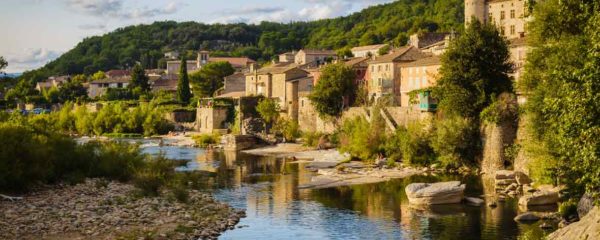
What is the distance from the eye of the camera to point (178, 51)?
18925 centimetres

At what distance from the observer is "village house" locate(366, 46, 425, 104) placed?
64.4 m

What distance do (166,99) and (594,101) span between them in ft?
278

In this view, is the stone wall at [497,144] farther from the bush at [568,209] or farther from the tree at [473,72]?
the bush at [568,209]

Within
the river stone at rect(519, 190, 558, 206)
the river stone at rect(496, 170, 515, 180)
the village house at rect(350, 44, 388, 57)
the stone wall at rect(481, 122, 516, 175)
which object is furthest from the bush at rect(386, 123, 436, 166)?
the village house at rect(350, 44, 388, 57)

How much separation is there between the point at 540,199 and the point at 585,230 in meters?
11.0

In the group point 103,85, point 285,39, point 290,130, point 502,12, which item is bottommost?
point 290,130

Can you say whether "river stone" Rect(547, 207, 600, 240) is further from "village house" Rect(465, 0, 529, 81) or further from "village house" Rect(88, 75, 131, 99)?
"village house" Rect(88, 75, 131, 99)

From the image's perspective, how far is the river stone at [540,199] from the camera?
3116cm

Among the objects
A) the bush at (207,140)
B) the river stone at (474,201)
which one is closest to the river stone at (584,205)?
the river stone at (474,201)

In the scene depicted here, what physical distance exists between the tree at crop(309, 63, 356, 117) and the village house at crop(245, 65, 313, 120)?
25.7 feet

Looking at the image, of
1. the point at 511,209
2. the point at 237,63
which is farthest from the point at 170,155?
the point at 237,63

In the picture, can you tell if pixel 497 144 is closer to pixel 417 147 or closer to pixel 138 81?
pixel 417 147

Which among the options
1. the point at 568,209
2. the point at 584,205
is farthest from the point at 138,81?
the point at 584,205

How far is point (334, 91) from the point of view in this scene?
6281cm
